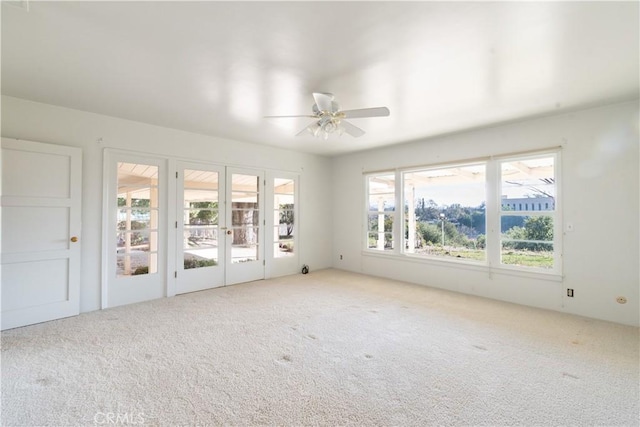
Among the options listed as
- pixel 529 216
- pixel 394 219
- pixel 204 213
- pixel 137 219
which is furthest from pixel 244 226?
pixel 529 216

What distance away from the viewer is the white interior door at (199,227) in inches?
181

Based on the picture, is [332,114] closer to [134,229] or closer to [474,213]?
[474,213]

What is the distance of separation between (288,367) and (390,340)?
1095mm

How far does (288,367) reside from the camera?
95.9 inches

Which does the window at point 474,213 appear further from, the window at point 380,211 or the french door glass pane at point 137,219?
the french door glass pane at point 137,219

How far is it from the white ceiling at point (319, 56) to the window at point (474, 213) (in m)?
0.96

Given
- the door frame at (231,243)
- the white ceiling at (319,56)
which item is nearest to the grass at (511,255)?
the white ceiling at (319,56)

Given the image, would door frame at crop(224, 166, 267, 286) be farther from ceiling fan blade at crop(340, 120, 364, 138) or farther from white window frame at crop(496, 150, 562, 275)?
white window frame at crop(496, 150, 562, 275)

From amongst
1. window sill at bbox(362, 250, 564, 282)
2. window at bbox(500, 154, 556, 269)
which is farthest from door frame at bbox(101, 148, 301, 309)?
window at bbox(500, 154, 556, 269)

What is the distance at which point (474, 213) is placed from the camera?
15.4ft

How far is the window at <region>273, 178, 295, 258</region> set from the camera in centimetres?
581

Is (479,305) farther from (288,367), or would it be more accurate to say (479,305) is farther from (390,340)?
(288,367)

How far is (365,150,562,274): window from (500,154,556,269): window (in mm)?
11

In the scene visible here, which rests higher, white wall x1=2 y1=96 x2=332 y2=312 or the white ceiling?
the white ceiling
